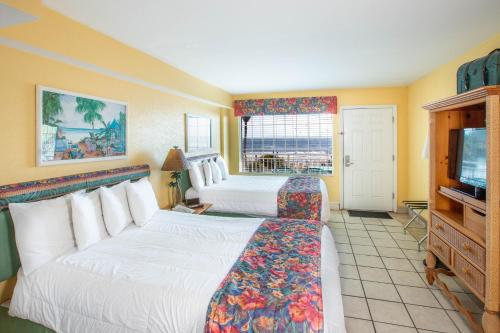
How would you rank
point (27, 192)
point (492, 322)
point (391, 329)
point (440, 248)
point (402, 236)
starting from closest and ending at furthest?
point (492, 322) → point (27, 192) → point (391, 329) → point (440, 248) → point (402, 236)

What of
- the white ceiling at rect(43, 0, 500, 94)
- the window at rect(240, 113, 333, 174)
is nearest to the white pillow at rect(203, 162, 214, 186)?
the white ceiling at rect(43, 0, 500, 94)

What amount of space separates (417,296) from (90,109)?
3.36 m

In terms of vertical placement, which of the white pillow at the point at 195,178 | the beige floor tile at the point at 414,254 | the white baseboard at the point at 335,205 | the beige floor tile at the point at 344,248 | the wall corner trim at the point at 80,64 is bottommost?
the beige floor tile at the point at 414,254

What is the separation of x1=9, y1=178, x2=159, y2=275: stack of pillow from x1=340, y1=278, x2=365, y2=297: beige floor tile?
1973 millimetres

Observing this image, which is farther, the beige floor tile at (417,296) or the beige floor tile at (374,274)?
the beige floor tile at (374,274)

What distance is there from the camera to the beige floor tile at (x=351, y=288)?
8.15ft

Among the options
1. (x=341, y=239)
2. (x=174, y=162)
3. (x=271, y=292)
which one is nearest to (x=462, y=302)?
(x=341, y=239)

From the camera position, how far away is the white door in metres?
5.27

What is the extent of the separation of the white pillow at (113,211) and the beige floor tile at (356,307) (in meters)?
2.02

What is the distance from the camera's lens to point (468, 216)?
6.68 ft

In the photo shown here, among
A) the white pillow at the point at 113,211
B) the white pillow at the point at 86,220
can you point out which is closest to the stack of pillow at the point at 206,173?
the white pillow at the point at 113,211

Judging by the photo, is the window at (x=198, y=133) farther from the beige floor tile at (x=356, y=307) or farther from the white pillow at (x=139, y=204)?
the beige floor tile at (x=356, y=307)

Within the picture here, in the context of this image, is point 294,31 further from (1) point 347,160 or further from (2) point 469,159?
(1) point 347,160

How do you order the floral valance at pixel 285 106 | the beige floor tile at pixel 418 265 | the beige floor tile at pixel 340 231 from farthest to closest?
1. the floral valance at pixel 285 106
2. the beige floor tile at pixel 340 231
3. the beige floor tile at pixel 418 265
